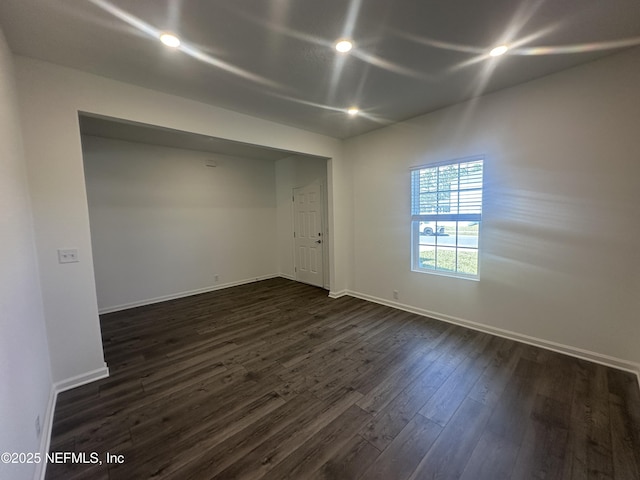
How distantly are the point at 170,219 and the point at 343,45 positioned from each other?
13.4 ft

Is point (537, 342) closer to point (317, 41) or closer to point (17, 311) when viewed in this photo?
point (317, 41)

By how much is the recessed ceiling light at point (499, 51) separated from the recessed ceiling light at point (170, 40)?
2.46m

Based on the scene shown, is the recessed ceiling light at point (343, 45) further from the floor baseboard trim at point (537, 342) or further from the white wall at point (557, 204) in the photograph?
the floor baseboard trim at point (537, 342)

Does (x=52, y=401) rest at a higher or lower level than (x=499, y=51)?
lower

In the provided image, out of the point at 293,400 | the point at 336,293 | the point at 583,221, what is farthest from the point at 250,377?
the point at 583,221

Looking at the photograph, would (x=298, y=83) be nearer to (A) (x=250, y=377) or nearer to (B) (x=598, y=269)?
(A) (x=250, y=377)

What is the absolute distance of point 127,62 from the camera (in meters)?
2.15

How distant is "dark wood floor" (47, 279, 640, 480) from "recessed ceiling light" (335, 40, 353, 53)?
275 cm

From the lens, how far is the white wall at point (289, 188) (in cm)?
521


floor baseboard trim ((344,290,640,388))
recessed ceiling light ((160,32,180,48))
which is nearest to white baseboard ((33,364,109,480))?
recessed ceiling light ((160,32,180,48))

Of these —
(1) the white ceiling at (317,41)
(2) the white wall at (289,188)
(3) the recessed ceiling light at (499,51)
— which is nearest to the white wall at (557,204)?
(1) the white ceiling at (317,41)

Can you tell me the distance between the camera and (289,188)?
585 centimetres

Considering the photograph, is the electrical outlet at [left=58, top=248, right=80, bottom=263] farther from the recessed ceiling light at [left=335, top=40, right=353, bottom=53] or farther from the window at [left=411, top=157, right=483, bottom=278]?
the window at [left=411, top=157, right=483, bottom=278]

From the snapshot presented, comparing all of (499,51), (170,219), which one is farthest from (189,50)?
(170,219)
